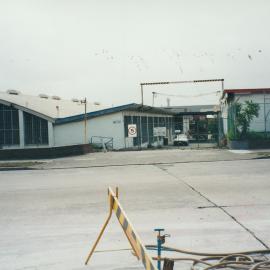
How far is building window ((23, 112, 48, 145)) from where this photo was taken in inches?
1458

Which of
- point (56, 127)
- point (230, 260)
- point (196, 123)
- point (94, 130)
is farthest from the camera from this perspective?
point (196, 123)

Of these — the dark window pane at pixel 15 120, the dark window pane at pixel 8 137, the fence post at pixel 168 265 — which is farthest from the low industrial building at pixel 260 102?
the fence post at pixel 168 265

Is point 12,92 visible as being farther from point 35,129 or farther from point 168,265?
point 168,265

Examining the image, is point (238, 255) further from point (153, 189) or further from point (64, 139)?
point (64, 139)

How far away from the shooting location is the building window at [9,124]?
37.5m

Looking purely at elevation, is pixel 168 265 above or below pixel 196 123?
below

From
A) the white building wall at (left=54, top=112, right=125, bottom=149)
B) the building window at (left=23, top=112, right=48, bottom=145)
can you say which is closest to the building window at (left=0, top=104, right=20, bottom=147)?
the building window at (left=23, top=112, right=48, bottom=145)

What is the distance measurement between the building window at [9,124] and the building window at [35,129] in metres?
0.89

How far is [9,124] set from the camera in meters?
37.7

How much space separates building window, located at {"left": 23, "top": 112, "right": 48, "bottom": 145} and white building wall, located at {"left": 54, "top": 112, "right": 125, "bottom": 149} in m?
1.05

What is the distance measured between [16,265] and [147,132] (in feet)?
131

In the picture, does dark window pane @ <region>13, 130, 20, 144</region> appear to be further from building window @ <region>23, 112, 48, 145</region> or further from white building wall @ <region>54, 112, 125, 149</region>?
white building wall @ <region>54, 112, 125, 149</region>

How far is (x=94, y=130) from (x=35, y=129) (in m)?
5.19

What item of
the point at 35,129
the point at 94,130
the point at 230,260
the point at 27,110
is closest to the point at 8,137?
the point at 35,129
